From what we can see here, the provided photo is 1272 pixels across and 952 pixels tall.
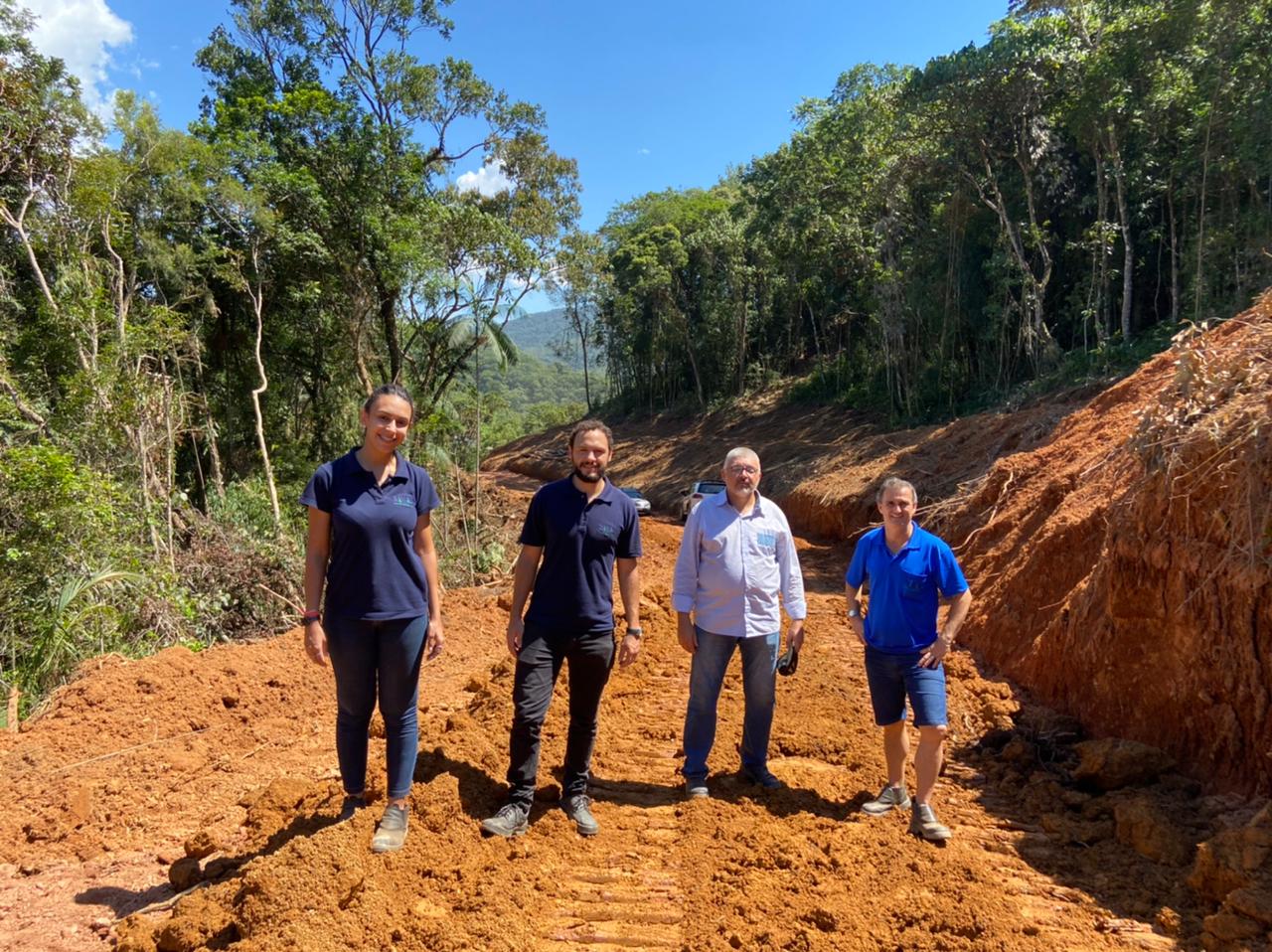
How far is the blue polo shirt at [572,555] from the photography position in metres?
3.30

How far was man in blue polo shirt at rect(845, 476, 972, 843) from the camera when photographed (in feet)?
11.1

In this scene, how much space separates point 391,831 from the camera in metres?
3.09

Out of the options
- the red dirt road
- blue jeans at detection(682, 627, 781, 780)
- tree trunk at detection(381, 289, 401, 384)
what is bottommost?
the red dirt road

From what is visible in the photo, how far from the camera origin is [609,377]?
1663 inches

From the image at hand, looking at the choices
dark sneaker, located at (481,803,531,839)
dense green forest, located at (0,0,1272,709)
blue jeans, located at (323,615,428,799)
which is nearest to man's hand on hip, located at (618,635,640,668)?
dark sneaker, located at (481,803,531,839)

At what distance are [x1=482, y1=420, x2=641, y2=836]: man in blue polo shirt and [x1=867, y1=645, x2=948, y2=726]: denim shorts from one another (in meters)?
1.15

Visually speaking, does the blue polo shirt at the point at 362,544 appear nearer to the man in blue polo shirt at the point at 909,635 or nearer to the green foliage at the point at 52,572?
the man in blue polo shirt at the point at 909,635

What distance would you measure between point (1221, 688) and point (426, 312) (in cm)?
1316

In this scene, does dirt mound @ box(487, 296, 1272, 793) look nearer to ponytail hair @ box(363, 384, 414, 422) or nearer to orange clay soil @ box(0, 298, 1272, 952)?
orange clay soil @ box(0, 298, 1272, 952)

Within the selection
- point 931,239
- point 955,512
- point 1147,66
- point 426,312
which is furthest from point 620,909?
point 931,239

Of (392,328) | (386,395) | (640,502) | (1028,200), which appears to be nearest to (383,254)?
(392,328)

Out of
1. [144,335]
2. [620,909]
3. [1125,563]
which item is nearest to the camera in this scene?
[620,909]

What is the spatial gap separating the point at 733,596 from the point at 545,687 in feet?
3.24

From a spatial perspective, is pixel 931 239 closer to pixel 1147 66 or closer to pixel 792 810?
pixel 1147 66
